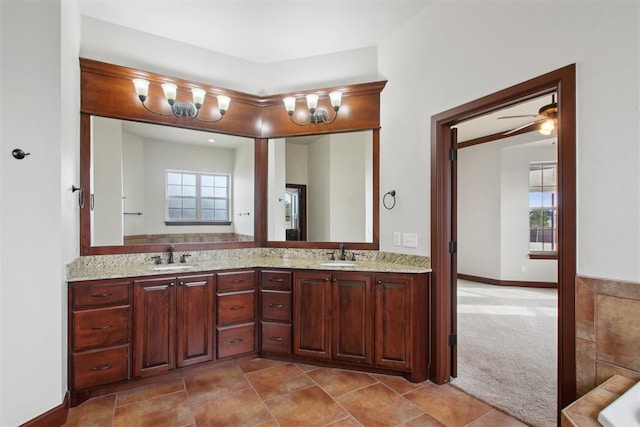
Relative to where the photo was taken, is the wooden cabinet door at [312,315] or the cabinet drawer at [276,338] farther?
the cabinet drawer at [276,338]

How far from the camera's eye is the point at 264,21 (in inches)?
111

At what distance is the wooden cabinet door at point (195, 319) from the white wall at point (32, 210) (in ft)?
2.44

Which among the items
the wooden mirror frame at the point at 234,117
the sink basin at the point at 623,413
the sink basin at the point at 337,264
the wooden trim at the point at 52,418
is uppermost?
the wooden mirror frame at the point at 234,117

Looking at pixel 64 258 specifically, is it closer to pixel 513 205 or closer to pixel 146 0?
pixel 146 0

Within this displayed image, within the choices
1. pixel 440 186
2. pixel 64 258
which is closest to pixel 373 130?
pixel 440 186

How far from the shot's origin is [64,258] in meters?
2.14

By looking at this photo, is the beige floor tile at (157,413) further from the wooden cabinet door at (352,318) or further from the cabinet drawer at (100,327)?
the wooden cabinet door at (352,318)

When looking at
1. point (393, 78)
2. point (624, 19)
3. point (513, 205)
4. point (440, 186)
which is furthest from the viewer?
point (513, 205)

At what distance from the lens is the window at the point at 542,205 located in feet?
19.8

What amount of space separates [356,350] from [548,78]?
231 centimetres

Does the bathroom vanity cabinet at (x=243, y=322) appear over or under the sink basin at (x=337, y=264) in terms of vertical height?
under

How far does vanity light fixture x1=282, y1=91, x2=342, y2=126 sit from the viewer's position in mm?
3108

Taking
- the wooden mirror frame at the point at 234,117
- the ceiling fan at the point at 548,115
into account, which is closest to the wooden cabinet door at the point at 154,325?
the wooden mirror frame at the point at 234,117

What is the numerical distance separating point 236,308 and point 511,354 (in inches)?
102
